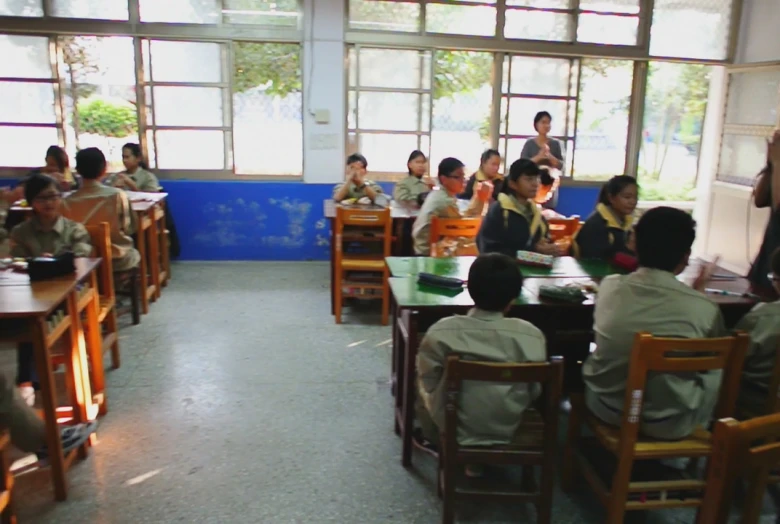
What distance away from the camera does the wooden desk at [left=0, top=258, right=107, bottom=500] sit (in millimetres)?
2053

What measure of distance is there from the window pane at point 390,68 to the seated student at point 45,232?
332 centimetres

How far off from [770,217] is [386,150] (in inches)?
141

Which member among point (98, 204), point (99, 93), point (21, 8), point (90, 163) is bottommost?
point (98, 204)

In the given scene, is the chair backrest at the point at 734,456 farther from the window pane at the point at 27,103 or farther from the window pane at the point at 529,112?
the window pane at the point at 27,103

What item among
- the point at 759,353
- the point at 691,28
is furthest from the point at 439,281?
the point at 691,28

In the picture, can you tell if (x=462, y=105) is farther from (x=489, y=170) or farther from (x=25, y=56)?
(x=25, y=56)

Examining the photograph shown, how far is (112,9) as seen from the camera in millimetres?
5285

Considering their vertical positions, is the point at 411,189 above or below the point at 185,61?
below

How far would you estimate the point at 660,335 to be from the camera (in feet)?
6.07

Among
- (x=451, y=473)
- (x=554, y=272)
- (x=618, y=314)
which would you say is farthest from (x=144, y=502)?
(x=554, y=272)

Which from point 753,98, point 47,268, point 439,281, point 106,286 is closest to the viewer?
point 47,268

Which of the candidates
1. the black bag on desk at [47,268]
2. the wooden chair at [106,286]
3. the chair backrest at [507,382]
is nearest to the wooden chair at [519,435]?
the chair backrest at [507,382]

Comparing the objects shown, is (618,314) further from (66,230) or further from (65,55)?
(65,55)

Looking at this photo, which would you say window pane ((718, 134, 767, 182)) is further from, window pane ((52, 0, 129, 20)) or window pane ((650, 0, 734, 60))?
window pane ((52, 0, 129, 20))
